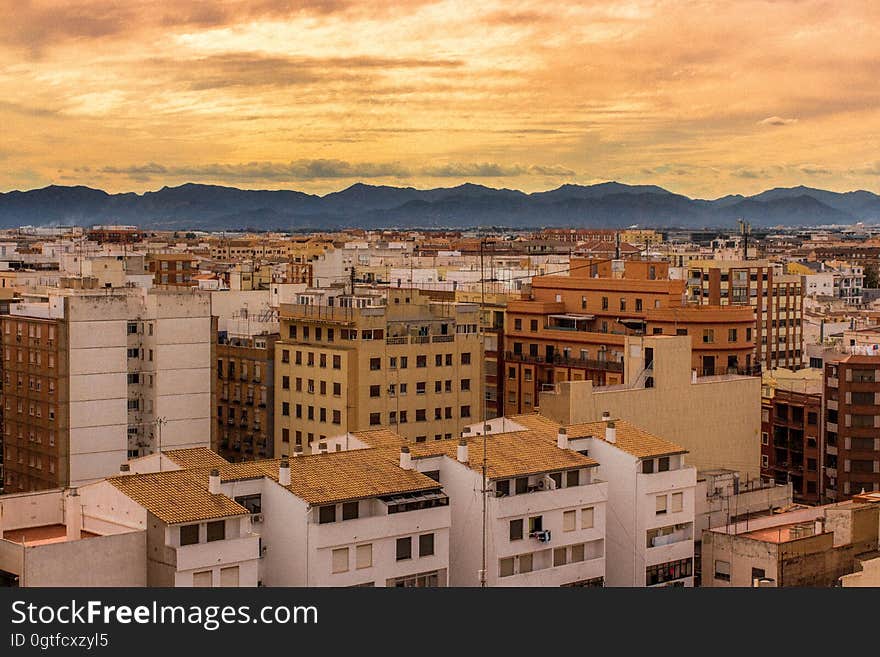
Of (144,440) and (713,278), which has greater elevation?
(713,278)

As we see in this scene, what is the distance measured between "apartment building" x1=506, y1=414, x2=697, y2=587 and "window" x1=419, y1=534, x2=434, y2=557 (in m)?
3.50

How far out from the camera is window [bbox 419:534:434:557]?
18812 mm

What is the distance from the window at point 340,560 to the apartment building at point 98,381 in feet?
48.1

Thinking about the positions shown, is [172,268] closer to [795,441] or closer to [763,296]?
[763,296]

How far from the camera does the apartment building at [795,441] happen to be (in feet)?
116

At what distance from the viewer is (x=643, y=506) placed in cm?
2155

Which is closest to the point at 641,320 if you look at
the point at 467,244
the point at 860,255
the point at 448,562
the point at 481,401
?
the point at 481,401

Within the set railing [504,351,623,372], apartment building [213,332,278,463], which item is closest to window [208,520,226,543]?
apartment building [213,332,278,463]

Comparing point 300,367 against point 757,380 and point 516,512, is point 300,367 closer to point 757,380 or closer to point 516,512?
point 757,380

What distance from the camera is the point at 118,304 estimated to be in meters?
32.7

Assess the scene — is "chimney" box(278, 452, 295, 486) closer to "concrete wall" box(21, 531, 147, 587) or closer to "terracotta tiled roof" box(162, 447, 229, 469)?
"terracotta tiled roof" box(162, 447, 229, 469)

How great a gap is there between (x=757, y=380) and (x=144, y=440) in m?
13.4

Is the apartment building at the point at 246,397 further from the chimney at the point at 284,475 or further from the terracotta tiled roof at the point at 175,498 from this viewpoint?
the terracotta tiled roof at the point at 175,498

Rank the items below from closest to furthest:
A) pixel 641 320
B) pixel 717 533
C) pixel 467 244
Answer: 1. pixel 717 533
2. pixel 641 320
3. pixel 467 244
